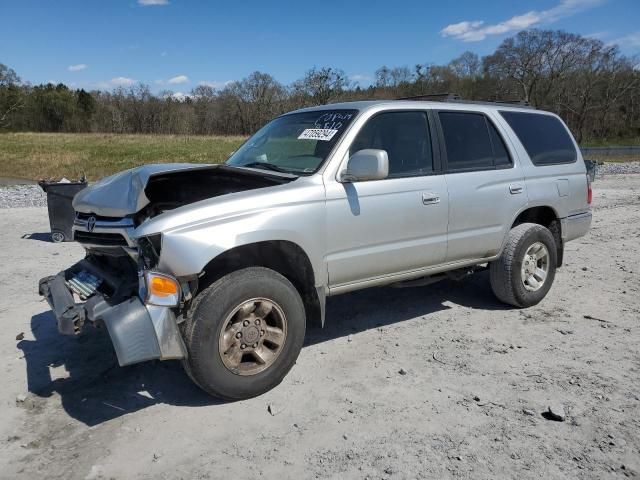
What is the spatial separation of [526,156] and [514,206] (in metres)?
0.60

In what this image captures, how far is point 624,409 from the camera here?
3.29 m

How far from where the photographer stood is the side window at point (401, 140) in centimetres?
412

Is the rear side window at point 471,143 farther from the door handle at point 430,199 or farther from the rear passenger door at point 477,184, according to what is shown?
the door handle at point 430,199

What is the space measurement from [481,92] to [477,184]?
6223 cm

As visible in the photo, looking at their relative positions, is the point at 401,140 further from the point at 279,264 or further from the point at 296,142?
the point at 279,264

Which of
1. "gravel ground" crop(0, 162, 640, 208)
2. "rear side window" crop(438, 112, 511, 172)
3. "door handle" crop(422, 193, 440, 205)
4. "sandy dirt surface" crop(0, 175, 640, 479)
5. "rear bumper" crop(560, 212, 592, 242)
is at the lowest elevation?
"sandy dirt surface" crop(0, 175, 640, 479)

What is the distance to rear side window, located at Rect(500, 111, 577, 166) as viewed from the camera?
519 cm

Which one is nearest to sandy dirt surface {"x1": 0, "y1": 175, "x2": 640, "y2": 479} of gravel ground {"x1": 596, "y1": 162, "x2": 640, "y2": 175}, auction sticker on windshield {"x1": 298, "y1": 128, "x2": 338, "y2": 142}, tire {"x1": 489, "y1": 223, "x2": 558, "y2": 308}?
tire {"x1": 489, "y1": 223, "x2": 558, "y2": 308}

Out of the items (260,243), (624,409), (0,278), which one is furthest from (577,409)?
(0,278)

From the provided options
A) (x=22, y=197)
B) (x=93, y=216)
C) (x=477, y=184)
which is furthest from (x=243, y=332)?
(x=22, y=197)

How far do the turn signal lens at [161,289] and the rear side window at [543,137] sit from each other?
12.4 feet

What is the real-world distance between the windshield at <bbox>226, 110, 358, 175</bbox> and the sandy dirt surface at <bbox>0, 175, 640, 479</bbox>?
62.6 inches

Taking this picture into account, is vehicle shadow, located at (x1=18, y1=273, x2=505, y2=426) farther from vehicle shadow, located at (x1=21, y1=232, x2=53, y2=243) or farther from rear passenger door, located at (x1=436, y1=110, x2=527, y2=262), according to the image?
vehicle shadow, located at (x1=21, y1=232, x2=53, y2=243)

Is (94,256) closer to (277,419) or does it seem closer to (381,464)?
(277,419)
